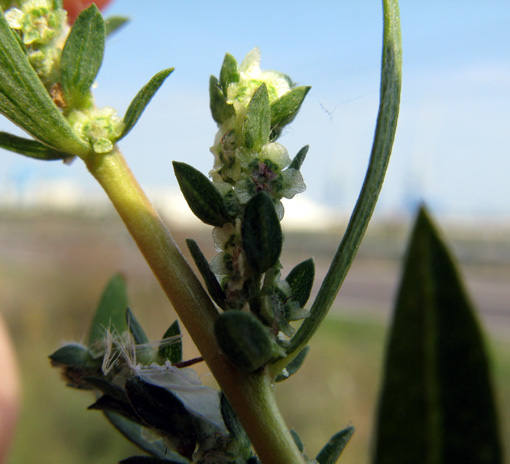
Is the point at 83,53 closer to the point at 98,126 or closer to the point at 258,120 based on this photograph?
the point at 98,126

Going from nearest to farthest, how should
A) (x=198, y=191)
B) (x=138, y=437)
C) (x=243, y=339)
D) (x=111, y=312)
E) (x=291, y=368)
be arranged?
(x=243, y=339) < (x=198, y=191) < (x=291, y=368) < (x=138, y=437) < (x=111, y=312)

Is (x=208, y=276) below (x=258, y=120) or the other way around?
below

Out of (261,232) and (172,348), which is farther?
(172,348)

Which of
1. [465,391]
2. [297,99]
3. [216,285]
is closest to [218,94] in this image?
[297,99]

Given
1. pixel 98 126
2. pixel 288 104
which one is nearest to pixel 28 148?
pixel 98 126

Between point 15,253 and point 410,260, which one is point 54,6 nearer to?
point 410,260

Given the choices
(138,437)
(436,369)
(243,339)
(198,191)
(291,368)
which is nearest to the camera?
(436,369)

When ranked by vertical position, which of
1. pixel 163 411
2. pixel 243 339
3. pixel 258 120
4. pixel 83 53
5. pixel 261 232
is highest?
pixel 83 53
